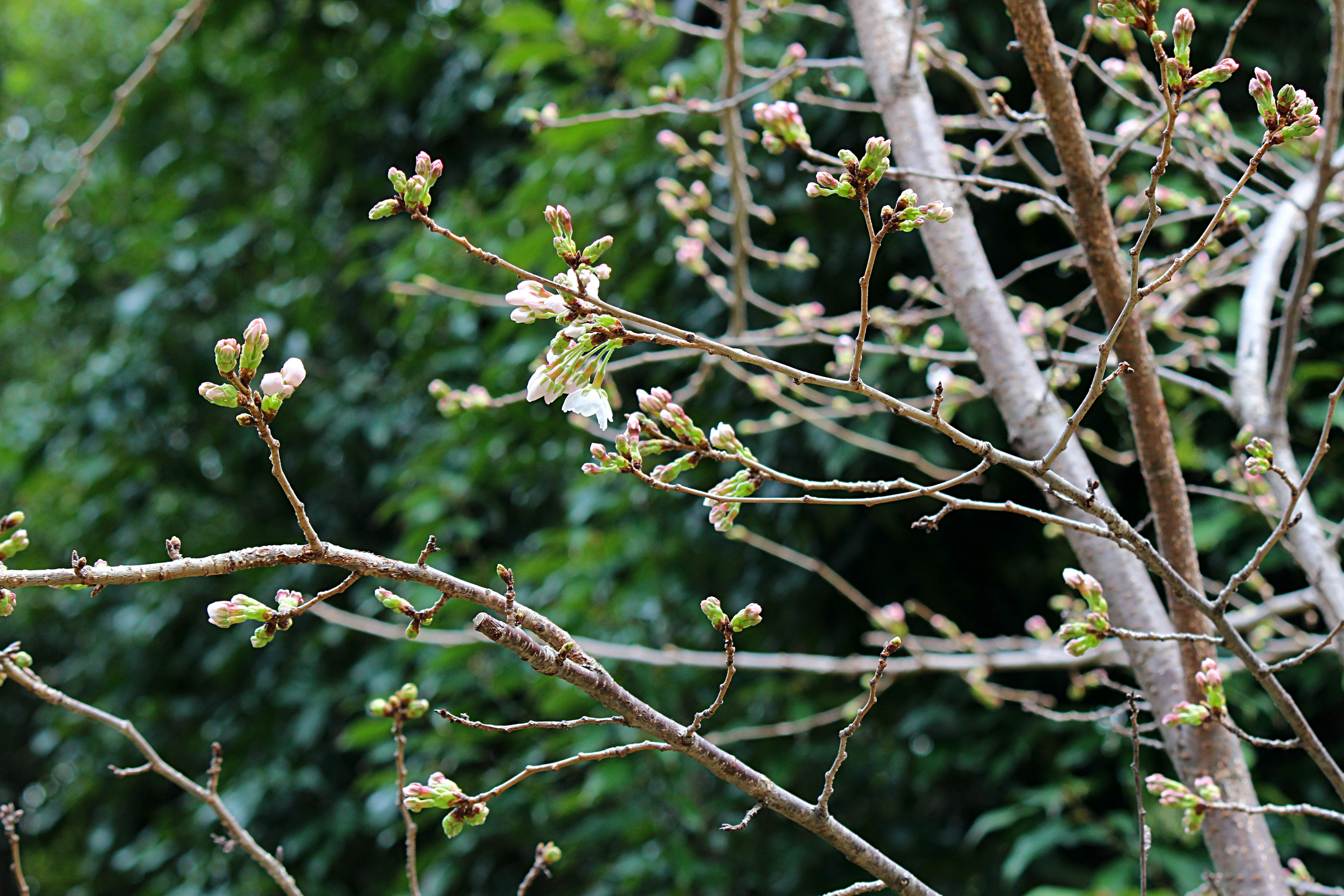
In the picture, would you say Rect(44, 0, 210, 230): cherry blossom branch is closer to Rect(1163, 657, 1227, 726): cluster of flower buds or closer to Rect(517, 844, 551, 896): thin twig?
Rect(517, 844, 551, 896): thin twig

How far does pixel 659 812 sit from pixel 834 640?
0.50 m

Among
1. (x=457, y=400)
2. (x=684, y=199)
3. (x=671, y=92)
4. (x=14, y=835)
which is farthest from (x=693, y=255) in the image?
(x=14, y=835)

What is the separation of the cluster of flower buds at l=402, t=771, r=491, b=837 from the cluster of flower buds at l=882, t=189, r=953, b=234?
1.25 ft

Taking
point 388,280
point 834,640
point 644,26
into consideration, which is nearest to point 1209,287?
point 644,26

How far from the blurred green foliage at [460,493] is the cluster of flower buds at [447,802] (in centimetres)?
108

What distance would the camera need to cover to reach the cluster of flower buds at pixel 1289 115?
49 cm

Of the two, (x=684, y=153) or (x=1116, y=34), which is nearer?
(x=1116, y=34)

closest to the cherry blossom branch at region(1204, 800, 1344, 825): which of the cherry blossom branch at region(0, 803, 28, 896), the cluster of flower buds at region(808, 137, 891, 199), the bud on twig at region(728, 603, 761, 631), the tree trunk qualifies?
the tree trunk

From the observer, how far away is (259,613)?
1.58ft

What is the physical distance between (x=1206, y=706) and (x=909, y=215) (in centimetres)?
42

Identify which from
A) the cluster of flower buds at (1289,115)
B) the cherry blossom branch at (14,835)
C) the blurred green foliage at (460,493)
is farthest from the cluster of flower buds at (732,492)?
the blurred green foliage at (460,493)

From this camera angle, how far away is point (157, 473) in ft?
9.73

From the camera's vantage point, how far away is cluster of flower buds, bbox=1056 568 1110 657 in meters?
0.58

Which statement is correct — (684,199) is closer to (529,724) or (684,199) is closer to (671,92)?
(671,92)
